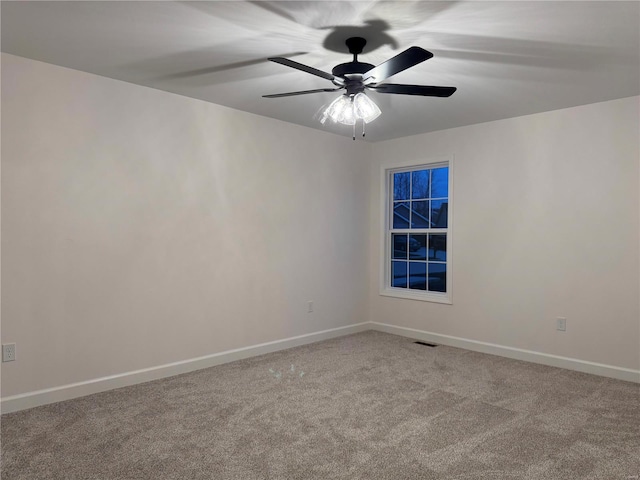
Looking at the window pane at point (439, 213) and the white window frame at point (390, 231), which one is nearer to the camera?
the white window frame at point (390, 231)

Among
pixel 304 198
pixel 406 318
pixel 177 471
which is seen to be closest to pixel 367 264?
pixel 406 318

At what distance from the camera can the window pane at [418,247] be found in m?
5.43

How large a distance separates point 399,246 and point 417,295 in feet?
2.28

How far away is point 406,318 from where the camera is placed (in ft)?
17.8

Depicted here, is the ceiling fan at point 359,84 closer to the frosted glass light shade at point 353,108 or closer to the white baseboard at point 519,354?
the frosted glass light shade at point 353,108

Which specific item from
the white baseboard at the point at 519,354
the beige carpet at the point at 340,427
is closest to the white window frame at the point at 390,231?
the white baseboard at the point at 519,354

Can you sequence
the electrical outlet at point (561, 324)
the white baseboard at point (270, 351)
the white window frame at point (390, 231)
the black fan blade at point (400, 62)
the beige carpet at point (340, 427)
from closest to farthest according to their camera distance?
the black fan blade at point (400, 62) < the beige carpet at point (340, 427) < the white baseboard at point (270, 351) < the electrical outlet at point (561, 324) < the white window frame at point (390, 231)

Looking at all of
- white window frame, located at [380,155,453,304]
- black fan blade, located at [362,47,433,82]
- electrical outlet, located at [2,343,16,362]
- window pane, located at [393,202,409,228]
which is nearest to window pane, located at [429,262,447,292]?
white window frame, located at [380,155,453,304]

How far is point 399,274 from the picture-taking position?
5.73m

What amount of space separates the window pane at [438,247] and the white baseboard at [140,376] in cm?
152

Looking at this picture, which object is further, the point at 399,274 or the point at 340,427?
the point at 399,274

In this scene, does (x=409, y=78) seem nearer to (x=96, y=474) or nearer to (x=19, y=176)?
(x=19, y=176)

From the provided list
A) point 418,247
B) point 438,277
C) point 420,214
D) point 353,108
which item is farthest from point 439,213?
point 353,108

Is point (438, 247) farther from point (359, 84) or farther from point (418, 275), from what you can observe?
point (359, 84)
